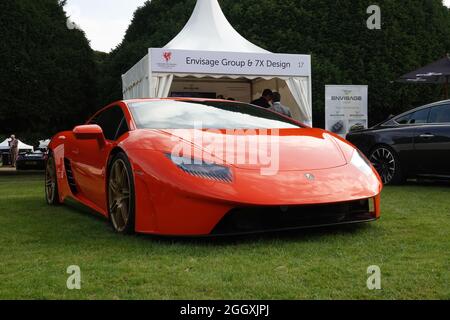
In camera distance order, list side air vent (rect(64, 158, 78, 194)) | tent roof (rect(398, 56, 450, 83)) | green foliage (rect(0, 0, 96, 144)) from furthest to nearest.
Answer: green foliage (rect(0, 0, 96, 144)) < tent roof (rect(398, 56, 450, 83)) < side air vent (rect(64, 158, 78, 194))

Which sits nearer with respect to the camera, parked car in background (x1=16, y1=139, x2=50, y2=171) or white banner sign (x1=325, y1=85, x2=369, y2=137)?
white banner sign (x1=325, y1=85, x2=369, y2=137)

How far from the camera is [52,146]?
6.30 m

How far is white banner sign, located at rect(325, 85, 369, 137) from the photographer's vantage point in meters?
12.9

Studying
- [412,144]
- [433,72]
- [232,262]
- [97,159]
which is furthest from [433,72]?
[232,262]

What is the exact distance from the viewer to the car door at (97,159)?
4621 millimetres

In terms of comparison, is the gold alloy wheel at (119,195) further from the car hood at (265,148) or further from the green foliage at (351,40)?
the green foliage at (351,40)

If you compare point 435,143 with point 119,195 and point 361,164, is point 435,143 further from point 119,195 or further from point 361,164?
point 119,195

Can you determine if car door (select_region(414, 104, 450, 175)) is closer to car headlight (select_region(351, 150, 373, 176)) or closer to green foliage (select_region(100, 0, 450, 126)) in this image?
car headlight (select_region(351, 150, 373, 176))

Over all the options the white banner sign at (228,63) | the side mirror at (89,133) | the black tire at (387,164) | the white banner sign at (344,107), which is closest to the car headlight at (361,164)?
the side mirror at (89,133)

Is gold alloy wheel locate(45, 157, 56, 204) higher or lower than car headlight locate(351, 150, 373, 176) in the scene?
lower

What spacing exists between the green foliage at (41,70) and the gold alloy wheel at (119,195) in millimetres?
12987

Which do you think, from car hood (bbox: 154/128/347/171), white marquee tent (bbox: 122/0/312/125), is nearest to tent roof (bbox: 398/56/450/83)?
white marquee tent (bbox: 122/0/312/125)

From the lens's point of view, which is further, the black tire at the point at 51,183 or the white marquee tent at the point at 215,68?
the white marquee tent at the point at 215,68

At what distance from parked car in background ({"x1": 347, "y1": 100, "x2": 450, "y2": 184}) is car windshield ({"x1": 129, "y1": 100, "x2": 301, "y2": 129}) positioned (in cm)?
320
